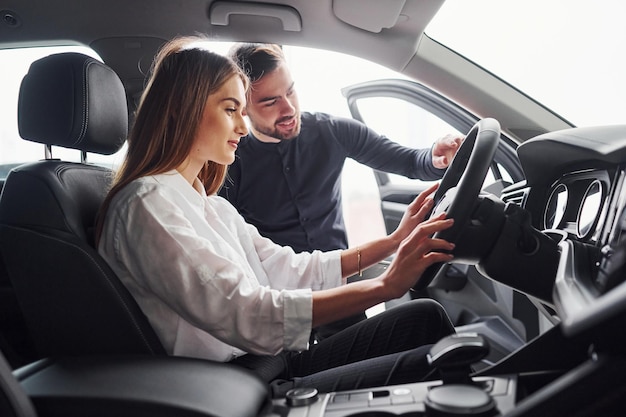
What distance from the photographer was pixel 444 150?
1.84 meters

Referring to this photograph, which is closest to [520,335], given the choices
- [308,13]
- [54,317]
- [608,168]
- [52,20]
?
[608,168]

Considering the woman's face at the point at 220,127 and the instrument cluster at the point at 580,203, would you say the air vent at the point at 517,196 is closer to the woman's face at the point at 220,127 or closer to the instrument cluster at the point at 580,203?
the instrument cluster at the point at 580,203

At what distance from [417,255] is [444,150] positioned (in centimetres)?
80

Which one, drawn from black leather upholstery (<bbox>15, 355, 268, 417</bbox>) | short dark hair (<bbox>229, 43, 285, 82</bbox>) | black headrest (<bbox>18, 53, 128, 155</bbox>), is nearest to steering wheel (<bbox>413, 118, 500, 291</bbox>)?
black leather upholstery (<bbox>15, 355, 268, 417</bbox>)

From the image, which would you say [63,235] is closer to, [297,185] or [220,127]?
[220,127]

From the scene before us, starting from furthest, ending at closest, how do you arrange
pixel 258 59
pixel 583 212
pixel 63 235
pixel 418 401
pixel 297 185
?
pixel 297 185, pixel 258 59, pixel 583 212, pixel 63 235, pixel 418 401

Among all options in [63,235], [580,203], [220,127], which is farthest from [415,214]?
[63,235]

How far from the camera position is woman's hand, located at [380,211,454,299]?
1.09 meters

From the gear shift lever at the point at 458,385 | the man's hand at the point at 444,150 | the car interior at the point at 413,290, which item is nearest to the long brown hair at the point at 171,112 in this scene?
the car interior at the point at 413,290

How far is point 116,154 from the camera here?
1452 millimetres

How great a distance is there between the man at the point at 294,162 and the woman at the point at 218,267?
61 centimetres

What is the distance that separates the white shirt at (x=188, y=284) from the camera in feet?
3.56

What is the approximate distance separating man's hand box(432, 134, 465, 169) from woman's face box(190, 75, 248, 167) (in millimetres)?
711

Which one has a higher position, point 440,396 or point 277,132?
point 277,132
